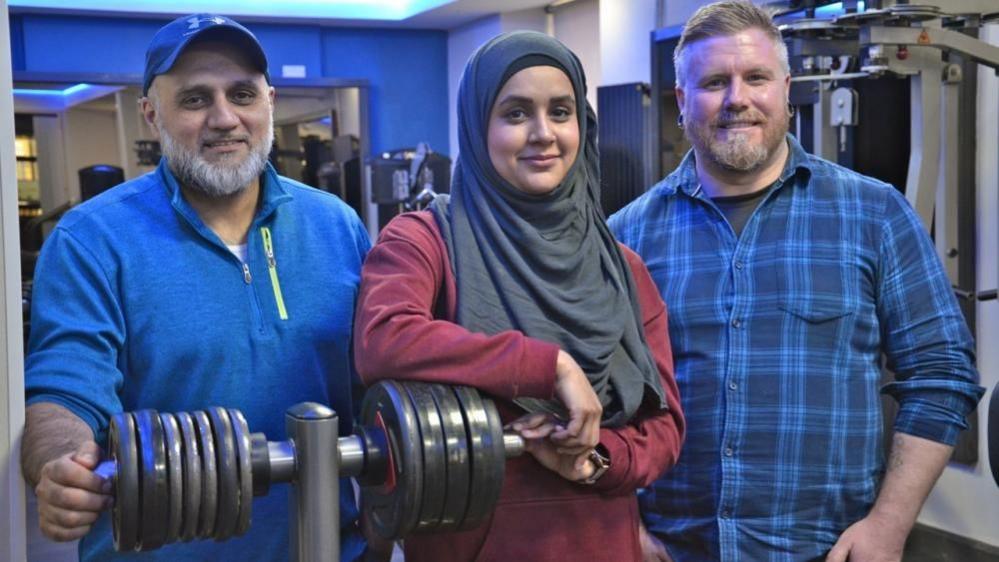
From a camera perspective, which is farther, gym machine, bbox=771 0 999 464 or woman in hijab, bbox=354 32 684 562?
gym machine, bbox=771 0 999 464

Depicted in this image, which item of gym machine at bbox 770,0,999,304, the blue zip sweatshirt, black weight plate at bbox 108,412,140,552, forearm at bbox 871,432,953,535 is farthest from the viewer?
gym machine at bbox 770,0,999,304

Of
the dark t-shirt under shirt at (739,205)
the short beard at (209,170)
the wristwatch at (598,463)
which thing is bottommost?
the wristwatch at (598,463)

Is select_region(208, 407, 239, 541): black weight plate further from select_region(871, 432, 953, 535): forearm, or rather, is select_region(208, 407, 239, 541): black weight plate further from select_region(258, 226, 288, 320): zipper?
select_region(871, 432, 953, 535): forearm

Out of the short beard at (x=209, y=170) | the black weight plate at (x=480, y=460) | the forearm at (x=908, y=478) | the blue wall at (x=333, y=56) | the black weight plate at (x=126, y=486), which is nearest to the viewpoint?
the black weight plate at (x=126, y=486)

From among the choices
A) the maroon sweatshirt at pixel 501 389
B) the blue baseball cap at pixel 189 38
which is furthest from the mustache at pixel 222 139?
the maroon sweatshirt at pixel 501 389

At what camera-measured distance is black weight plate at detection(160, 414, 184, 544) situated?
3.53 feet

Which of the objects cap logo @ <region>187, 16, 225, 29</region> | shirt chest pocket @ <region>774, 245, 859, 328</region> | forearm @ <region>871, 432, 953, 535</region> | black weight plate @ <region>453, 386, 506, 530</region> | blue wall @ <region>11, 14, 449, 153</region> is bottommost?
forearm @ <region>871, 432, 953, 535</region>

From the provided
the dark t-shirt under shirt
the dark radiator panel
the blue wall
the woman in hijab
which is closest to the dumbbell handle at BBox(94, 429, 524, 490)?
the woman in hijab

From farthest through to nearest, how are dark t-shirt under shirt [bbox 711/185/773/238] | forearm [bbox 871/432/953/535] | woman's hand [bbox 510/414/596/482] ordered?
1. dark t-shirt under shirt [bbox 711/185/773/238]
2. forearm [bbox 871/432/953/535]
3. woman's hand [bbox 510/414/596/482]

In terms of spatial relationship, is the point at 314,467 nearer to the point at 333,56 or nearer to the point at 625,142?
the point at 625,142

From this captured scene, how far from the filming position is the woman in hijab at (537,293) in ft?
4.47

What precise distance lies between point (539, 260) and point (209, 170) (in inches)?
20.4

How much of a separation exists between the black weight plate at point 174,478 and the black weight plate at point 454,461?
286mm

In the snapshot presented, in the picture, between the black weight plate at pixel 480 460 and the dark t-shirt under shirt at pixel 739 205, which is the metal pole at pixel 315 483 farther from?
the dark t-shirt under shirt at pixel 739 205
